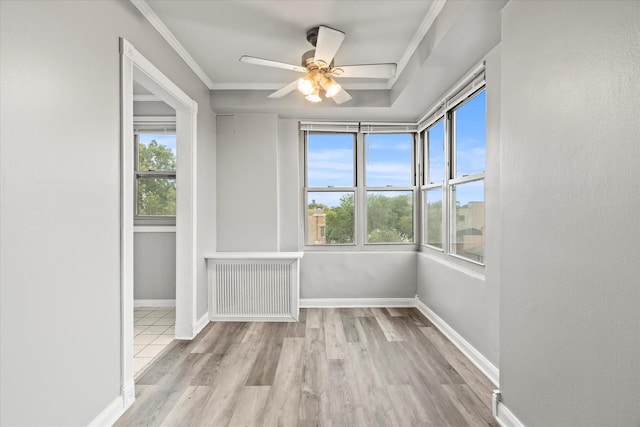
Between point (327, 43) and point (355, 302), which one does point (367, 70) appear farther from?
point (355, 302)

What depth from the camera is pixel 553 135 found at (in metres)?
1.58

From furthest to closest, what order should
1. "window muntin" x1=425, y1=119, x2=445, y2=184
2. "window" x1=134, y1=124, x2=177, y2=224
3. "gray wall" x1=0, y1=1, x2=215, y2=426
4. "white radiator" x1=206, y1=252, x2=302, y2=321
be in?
"window" x1=134, y1=124, x2=177, y2=224
"white radiator" x1=206, y1=252, x2=302, y2=321
"window muntin" x1=425, y1=119, x2=445, y2=184
"gray wall" x1=0, y1=1, x2=215, y2=426

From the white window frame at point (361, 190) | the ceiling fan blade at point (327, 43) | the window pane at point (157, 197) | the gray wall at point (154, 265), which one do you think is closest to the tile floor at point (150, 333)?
the gray wall at point (154, 265)

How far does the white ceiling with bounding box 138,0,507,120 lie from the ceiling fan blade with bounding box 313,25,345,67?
235mm

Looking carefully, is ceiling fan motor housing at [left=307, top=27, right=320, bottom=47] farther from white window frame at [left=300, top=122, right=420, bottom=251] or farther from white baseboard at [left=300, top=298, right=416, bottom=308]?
white baseboard at [left=300, top=298, right=416, bottom=308]

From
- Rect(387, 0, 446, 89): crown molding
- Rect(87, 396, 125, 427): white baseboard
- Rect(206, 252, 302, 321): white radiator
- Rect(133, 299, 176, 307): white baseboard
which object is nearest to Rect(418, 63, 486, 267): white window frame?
Rect(387, 0, 446, 89): crown molding

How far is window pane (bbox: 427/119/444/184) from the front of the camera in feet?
12.5

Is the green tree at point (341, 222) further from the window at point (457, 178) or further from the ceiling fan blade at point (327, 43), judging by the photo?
the ceiling fan blade at point (327, 43)

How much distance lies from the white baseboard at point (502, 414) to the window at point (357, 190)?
2.64 m

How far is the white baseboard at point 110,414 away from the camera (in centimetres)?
192

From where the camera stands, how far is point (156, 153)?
468 centimetres

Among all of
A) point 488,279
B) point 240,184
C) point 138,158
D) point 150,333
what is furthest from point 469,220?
point 138,158

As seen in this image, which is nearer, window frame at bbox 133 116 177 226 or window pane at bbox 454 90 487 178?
window pane at bbox 454 90 487 178

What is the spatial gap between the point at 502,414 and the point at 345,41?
296 centimetres
